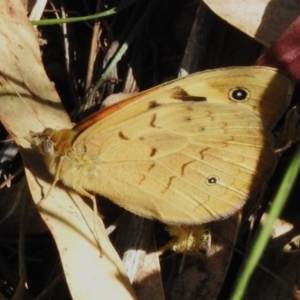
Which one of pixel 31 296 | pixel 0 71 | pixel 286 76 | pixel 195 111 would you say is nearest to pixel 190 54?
pixel 195 111

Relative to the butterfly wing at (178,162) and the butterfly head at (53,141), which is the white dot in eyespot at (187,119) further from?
the butterfly head at (53,141)

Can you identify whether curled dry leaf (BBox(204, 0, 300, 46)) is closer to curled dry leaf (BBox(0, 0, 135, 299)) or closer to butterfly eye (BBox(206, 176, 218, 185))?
butterfly eye (BBox(206, 176, 218, 185))

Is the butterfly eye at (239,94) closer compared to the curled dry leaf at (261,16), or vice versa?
the butterfly eye at (239,94)

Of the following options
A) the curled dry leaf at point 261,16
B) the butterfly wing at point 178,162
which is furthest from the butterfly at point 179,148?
the curled dry leaf at point 261,16

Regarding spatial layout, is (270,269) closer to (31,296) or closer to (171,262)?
(171,262)

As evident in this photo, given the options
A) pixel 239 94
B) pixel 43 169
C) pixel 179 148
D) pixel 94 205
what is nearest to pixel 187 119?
pixel 179 148

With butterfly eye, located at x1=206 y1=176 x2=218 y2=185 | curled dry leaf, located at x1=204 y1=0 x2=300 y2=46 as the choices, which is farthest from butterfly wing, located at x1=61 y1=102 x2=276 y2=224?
curled dry leaf, located at x1=204 y1=0 x2=300 y2=46

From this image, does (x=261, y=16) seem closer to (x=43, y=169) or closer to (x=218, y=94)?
(x=218, y=94)
